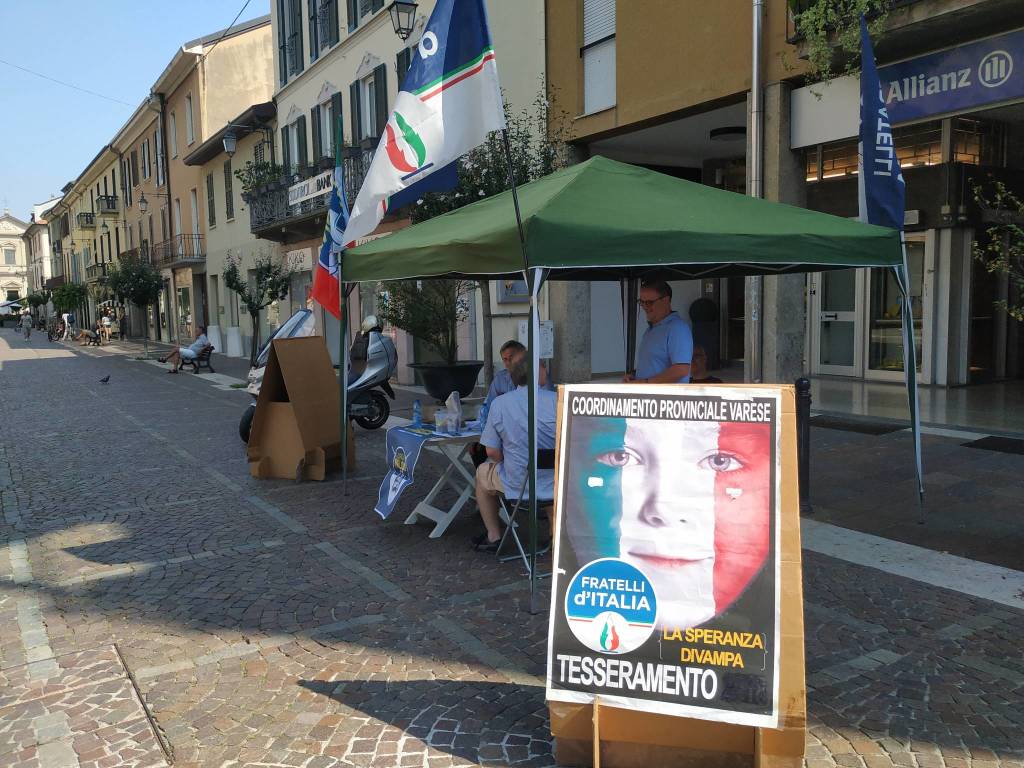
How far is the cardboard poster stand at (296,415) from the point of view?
25.2 ft

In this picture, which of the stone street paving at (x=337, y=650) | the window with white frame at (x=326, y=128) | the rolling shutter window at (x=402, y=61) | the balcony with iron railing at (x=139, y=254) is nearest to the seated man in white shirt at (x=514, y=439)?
the stone street paving at (x=337, y=650)

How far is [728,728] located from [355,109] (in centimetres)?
1903

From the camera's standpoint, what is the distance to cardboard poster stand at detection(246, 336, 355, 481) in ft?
25.2

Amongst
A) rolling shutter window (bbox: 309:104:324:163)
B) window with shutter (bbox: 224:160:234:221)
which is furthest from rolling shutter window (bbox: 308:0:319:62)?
window with shutter (bbox: 224:160:234:221)

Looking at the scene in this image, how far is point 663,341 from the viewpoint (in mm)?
5695

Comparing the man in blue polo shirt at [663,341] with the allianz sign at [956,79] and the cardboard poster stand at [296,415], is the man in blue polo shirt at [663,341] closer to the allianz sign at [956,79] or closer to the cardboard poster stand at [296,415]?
the cardboard poster stand at [296,415]

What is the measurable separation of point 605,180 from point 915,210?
8192mm

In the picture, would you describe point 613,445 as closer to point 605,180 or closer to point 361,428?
point 605,180

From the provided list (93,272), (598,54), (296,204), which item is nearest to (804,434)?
(598,54)

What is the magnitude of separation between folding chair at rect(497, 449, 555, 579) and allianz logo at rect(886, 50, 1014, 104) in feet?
21.5

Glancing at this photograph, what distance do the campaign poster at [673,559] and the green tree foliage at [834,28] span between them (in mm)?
6646

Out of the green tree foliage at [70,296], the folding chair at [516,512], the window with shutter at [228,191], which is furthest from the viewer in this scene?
the green tree foliage at [70,296]

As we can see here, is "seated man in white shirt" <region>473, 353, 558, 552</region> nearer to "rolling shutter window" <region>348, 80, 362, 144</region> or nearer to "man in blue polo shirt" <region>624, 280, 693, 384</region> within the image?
"man in blue polo shirt" <region>624, 280, 693, 384</region>

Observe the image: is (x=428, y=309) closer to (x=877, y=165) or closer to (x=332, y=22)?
(x=877, y=165)
